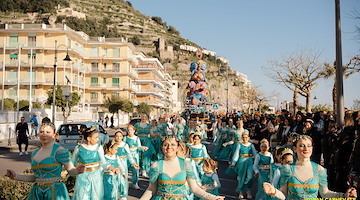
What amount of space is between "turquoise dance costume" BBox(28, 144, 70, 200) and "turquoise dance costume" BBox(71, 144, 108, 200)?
1.50m

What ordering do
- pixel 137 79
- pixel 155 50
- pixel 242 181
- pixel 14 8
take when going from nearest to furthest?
pixel 242 181 → pixel 137 79 → pixel 14 8 → pixel 155 50

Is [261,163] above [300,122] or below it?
below

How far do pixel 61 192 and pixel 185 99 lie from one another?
93.1 ft

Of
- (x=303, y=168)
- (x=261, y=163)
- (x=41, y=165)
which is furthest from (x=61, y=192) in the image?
(x=261, y=163)

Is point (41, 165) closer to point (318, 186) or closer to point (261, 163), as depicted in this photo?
point (318, 186)

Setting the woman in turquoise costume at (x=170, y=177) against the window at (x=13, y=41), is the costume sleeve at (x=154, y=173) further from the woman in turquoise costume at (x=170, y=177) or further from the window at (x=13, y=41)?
the window at (x=13, y=41)

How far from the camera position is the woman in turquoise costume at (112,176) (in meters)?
8.27

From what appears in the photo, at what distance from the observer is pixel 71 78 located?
190 ft

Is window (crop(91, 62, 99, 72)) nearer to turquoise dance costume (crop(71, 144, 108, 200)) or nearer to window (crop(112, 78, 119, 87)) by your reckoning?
window (crop(112, 78, 119, 87))

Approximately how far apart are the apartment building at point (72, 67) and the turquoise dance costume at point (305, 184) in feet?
151

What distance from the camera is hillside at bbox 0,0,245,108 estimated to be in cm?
12575

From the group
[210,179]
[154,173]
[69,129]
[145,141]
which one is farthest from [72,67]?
[154,173]

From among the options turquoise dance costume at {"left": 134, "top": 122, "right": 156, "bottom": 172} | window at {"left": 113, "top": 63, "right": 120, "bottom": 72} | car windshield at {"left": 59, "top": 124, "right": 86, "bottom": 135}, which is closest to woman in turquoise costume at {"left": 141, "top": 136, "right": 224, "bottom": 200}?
turquoise dance costume at {"left": 134, "top": 122, "right": 156, "bottom": 172}

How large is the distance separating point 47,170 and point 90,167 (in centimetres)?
182
